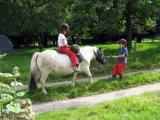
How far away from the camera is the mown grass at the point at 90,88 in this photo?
1401 centimetres

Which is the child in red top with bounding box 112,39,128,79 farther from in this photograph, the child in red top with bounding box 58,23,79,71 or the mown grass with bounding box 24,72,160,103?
the child in red top with bounding box 58,23,79,71

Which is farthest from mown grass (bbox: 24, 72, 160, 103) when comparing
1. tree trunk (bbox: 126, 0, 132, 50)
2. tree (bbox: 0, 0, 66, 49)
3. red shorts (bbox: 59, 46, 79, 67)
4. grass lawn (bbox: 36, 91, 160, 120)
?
tree (bbox: 0, 0, 66, 49)

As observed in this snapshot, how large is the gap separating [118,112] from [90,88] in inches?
184

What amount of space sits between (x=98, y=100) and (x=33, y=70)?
2.43 m

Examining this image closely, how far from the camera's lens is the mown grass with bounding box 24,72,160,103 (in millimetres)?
14008

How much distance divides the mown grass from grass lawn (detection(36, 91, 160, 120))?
2559 mm

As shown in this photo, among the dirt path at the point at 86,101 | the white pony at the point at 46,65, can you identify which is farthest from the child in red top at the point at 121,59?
the white pony at the point at 46,65

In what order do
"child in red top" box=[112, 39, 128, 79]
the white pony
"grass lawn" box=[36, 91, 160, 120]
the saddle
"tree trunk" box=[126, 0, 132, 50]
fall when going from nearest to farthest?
1. "grass lawn" box=[36, 91, 160, 120]
2. the white pony
3. the saddle
4. "child in red top" box=[112, 39, 128, 79]
5. "tree trunk" box=[126, 0, 132, 50]

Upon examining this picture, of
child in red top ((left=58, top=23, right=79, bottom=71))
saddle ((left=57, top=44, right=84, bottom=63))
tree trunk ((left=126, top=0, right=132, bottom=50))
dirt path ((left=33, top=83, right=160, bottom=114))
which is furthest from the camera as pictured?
tree trunk ((left=126, top=0, right=132, bottom=50))

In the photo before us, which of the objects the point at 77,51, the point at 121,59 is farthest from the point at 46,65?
the point at 121,59

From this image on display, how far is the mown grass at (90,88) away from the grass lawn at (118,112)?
256 centimetres

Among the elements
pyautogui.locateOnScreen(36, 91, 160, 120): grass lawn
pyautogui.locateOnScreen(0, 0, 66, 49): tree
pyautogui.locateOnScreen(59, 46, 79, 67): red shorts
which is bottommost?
pyautogui.locateOnScreen(0, 0, 66, 49): tree

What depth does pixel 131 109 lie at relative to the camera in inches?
420

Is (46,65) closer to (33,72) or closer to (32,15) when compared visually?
(33,72)
